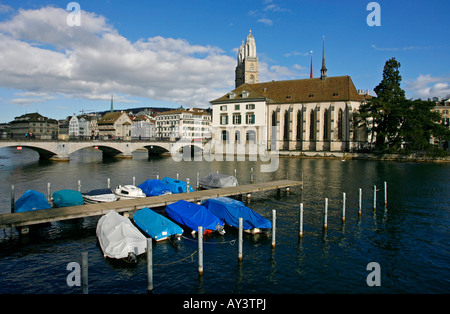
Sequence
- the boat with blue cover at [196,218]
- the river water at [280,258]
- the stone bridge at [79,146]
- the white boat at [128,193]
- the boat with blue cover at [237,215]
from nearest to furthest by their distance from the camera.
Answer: the river water at [280,258]
the boat with blue cover at [196,218]
the boat with blue cover at [237,215]
the white boat at [128,193]
the stone bridge at [79,146]

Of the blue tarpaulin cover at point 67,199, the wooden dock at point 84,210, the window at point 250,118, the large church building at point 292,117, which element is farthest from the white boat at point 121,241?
the window at point 250,118

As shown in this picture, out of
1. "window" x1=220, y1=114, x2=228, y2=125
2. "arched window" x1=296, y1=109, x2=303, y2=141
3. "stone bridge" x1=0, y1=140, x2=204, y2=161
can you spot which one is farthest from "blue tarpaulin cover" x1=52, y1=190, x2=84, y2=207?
"arched window" x1=296, y1=109, x2=303, y2=141

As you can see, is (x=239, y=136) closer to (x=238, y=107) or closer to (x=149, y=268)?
(x=238, y=107)

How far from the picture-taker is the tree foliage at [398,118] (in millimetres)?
74812

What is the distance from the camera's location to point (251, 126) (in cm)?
9594

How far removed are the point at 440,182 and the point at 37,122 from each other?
203m

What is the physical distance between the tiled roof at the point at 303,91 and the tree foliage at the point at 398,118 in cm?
850

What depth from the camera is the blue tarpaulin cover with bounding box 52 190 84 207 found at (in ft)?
83.0

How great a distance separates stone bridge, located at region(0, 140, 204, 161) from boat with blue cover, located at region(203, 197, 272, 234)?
5610cm

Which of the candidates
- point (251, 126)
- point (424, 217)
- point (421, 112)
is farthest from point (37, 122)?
point (424, 217)

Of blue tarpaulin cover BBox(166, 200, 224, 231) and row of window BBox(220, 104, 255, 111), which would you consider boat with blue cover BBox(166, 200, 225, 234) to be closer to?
blue tarpaulin cover BBox(166, 200, 224, 231)

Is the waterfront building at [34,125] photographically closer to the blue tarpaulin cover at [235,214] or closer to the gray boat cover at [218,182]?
the gray boat cover at [218,182]
